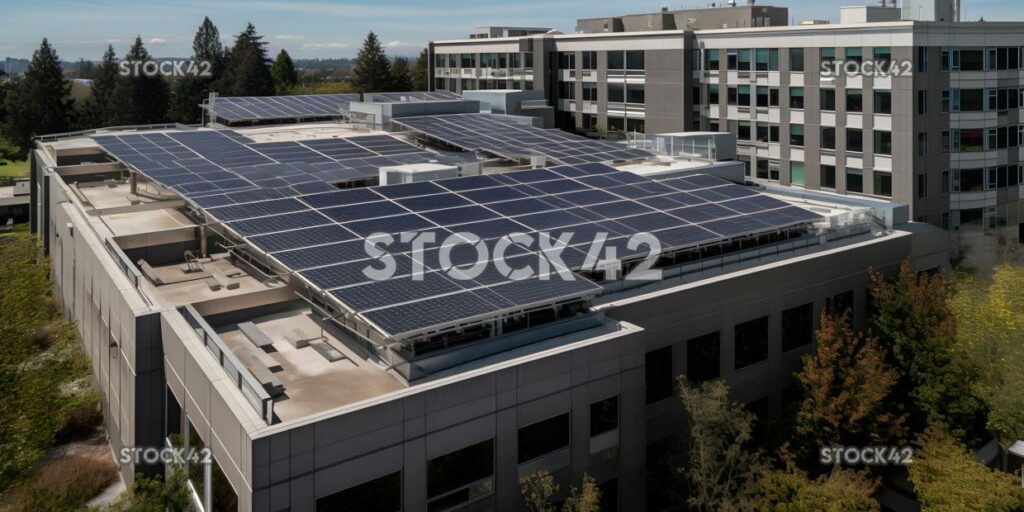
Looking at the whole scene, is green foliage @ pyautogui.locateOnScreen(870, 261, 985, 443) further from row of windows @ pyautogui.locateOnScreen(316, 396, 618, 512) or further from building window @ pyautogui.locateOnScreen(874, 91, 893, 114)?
building window @ pyautogui.locateOnScreen(874, 91, 893, 114)

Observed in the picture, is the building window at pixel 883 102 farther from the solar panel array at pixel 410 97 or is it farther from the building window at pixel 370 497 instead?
the building window at pixel 370 497

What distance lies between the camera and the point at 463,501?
748 inches

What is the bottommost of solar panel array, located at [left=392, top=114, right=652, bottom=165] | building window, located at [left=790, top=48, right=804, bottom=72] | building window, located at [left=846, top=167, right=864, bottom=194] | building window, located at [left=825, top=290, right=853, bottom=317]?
building window, located at [left=825, top=290, right=853, bottom=317]

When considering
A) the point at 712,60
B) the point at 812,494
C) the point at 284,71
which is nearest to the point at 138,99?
the point at 284,71

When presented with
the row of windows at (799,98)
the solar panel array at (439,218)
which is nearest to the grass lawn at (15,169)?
the solar panel array at (439,218)

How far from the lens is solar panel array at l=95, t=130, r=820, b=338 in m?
20.8

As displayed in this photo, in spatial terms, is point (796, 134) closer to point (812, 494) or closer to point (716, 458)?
point (812, 494)

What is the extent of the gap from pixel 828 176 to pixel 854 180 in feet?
7.44

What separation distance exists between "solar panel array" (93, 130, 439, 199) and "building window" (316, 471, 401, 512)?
14.2 m

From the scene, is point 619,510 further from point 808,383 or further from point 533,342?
point 808,383

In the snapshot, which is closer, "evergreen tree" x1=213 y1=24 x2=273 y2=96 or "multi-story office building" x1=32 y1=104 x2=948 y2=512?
"multi-story office building" x1=32 y1=104 x2=948 y2=512

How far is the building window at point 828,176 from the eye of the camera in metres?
54.0

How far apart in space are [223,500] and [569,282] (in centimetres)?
1040

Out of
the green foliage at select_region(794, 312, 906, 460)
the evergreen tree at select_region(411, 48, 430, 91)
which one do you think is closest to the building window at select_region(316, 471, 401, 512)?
the green foliage at select_region(794, 312, 906, 460)
